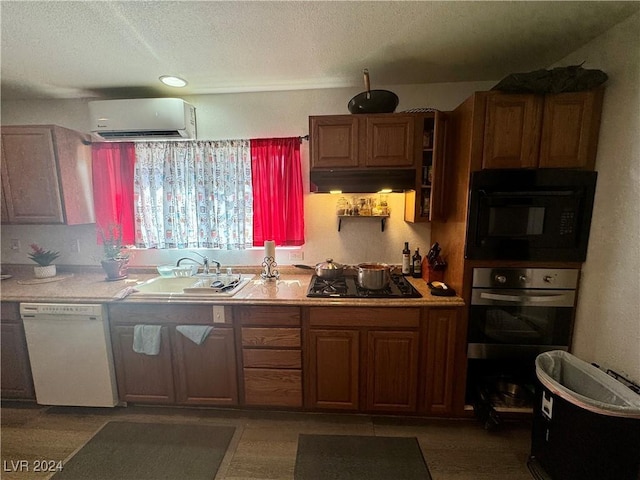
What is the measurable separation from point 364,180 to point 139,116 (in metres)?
1.89

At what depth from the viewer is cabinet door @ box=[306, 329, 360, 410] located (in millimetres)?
1842

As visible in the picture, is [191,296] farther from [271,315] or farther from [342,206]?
[342,206]

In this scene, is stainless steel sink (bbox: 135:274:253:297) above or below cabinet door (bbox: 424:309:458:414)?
above

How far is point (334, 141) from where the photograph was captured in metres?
1.95

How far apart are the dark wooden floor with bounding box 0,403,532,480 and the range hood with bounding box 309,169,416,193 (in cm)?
172

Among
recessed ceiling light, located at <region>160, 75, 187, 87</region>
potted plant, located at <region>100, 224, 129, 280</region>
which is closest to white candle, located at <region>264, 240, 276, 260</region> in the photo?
potted plant, located at <region>100, 224, 129, 280</region>

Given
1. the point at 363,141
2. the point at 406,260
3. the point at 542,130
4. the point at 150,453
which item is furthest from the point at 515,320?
the point at 150,453

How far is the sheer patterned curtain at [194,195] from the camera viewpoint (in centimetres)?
236

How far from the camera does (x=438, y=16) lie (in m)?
1.42

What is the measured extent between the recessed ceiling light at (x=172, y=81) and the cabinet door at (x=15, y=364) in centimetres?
212

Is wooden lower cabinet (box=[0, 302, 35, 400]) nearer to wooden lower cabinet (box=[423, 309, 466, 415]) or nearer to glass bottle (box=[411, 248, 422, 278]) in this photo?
wooden lower cabinet (box=[423, 309, 466, 415])

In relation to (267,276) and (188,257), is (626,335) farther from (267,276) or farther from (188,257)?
(188,257)

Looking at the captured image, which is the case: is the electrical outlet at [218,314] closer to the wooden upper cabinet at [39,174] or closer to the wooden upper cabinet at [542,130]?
the wooden upper cabinet at [39,174]

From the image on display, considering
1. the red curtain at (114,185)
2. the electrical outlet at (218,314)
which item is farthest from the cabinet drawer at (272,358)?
the red curtain at (114,185)
